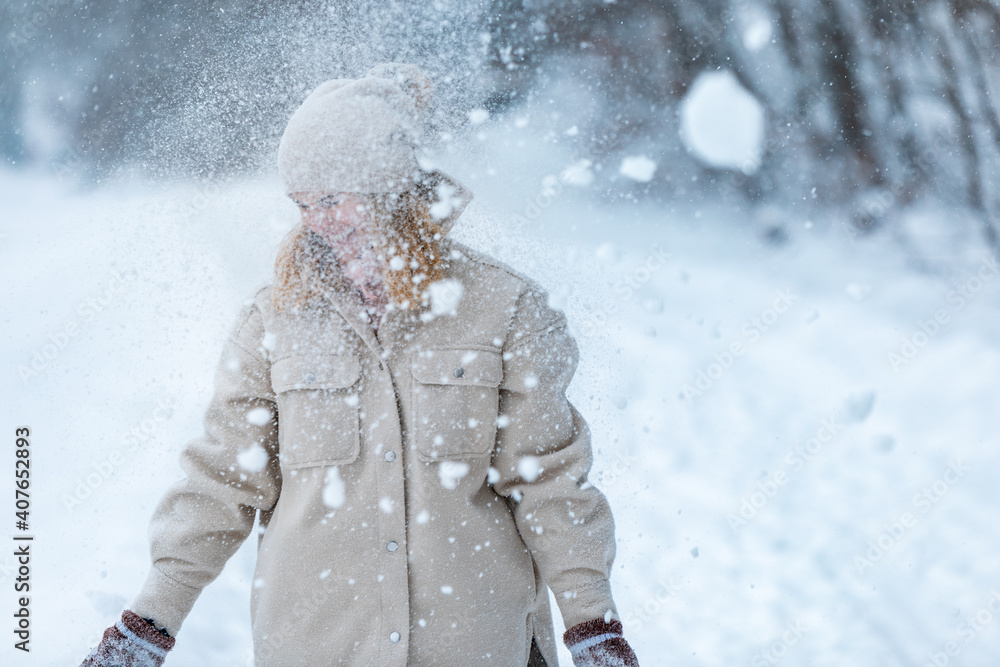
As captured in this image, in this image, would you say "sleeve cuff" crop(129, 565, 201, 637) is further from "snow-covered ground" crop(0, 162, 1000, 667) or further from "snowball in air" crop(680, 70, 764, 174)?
"snowball in air" crop(680, 70, 764, 174)

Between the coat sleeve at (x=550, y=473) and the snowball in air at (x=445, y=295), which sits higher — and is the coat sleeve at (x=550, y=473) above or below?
below

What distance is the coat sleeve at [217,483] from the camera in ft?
3.92

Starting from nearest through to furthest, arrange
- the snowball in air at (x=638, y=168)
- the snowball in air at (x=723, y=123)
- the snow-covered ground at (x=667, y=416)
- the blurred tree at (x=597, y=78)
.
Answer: the snow-covered ground at (x=667, y=416) < the blurred tree at (x=597, y=78) < the snowball in air at (x=723, y=123) < the snowball in air at (x=638, y=168)

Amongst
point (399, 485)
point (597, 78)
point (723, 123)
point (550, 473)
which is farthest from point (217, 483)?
point (723, 123)

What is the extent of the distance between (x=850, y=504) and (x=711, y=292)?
120 centimetres

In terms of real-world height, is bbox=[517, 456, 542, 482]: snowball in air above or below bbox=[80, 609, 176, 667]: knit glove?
above

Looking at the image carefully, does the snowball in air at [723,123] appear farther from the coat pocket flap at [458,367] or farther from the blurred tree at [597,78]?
the coat pocket flap at [458,367]

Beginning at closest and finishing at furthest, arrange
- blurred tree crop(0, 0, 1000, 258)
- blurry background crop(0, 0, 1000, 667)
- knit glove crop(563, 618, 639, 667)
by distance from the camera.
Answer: knit glove crop(563, 618, 639, 667) → blurry background crop(0, 0, 1000, 667) → blurred tree crop(0, 0, 1000, 258)

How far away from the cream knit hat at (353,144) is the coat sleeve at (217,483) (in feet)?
0.84

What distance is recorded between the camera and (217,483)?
121 centimetres

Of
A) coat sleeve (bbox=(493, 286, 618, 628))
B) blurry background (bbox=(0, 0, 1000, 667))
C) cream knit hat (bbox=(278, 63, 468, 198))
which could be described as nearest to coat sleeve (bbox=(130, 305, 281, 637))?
cream knit hat (bbox=(278, 63, 468, 198))

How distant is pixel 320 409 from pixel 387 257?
27 cm

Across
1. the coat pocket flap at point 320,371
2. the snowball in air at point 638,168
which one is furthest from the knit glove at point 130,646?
the snowball in air at point 638,168

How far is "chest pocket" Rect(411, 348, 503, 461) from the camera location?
3.80 ft
